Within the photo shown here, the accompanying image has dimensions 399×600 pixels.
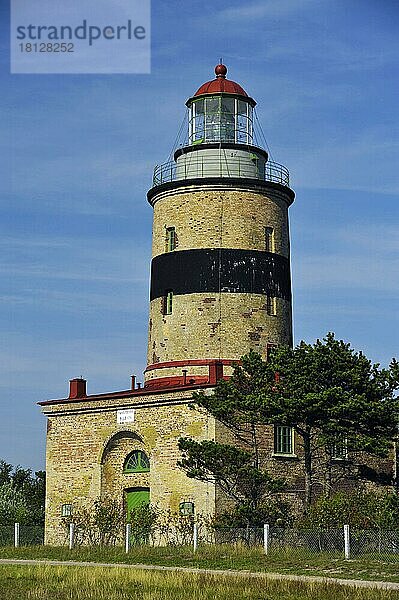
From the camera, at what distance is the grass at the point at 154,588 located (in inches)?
759

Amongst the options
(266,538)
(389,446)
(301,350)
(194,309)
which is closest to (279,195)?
(194,309)

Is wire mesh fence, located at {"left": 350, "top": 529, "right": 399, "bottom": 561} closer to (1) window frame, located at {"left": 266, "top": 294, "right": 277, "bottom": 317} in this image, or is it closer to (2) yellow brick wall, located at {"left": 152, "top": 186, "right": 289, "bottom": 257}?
(1) window frame, located at {"left": 266, "top": 294, "right": 277, "bottom": 317}

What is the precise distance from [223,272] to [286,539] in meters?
10.1

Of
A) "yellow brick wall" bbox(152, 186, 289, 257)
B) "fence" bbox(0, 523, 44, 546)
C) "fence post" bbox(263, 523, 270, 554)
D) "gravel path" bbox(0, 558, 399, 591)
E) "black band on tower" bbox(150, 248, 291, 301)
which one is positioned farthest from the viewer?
"yellow brick wall" bbox(152, 186, 289, 257)

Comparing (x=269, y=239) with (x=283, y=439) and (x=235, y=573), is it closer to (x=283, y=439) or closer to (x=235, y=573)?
(x=283, y=439)

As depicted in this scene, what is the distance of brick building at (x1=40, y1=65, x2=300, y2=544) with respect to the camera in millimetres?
34844

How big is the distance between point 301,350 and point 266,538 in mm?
5694

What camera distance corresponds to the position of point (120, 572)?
2311 centimetres

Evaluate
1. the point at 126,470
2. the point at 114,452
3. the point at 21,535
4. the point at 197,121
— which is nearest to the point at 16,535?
the point at 21,535

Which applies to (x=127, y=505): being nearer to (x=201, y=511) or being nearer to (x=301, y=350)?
(x=201, y=511)

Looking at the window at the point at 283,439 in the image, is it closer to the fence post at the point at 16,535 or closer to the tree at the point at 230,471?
the tree at the point at 230,471

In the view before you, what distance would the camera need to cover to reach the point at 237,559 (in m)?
26.2

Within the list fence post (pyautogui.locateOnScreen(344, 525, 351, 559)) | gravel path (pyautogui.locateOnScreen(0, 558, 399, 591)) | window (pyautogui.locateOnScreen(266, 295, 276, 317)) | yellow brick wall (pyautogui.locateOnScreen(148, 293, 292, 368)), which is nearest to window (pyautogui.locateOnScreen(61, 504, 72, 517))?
yellow brick wall (pyautogui.locateOnScreen(148, 293, 292, 368))

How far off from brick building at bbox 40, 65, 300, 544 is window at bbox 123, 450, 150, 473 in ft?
0.10
